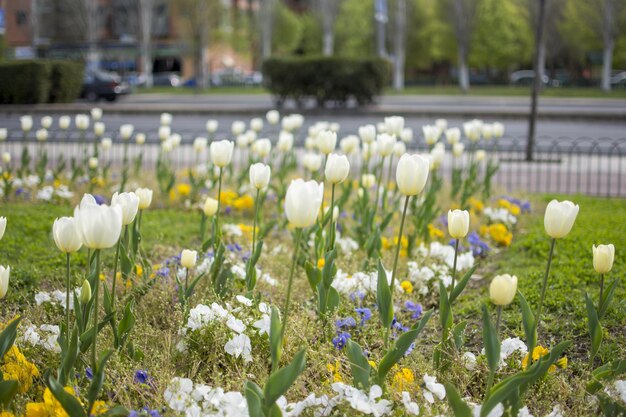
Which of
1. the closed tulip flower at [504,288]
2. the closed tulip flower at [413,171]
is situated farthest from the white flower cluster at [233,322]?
the closed tulip flower at [504,288]

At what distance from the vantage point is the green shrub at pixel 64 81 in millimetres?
24594

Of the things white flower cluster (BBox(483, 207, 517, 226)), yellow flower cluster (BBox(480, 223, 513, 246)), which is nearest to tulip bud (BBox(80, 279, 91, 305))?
yellow flower cluster (BBox(480, 223, 513, 246))

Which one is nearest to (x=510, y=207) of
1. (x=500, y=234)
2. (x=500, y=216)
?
(x=500, y=216)

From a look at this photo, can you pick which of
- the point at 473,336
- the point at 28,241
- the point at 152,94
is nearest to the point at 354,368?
the point at 473,336

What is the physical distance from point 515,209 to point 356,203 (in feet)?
5.74

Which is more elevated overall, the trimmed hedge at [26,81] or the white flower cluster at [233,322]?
the trimmed hedge at [26,81]

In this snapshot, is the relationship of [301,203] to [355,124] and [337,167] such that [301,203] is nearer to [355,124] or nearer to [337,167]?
[337,167]

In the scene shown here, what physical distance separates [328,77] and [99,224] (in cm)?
1979

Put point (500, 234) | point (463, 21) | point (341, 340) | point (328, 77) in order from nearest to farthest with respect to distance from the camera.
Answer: point (341, 340) → point (500, 234) → point (328, 77) → point (463, 21)

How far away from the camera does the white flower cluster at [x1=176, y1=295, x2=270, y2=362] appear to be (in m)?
3.09

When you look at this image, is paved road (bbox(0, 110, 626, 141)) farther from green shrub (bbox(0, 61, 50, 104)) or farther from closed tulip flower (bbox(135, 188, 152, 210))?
closed tulip flower (bbox(135, 188, 152, 210))

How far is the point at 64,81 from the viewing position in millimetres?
24797

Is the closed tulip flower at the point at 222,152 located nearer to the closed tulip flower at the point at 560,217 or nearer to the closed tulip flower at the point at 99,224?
the closed tulip flower at the point at 99,224

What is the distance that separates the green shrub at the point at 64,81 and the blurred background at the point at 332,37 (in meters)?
7.34
